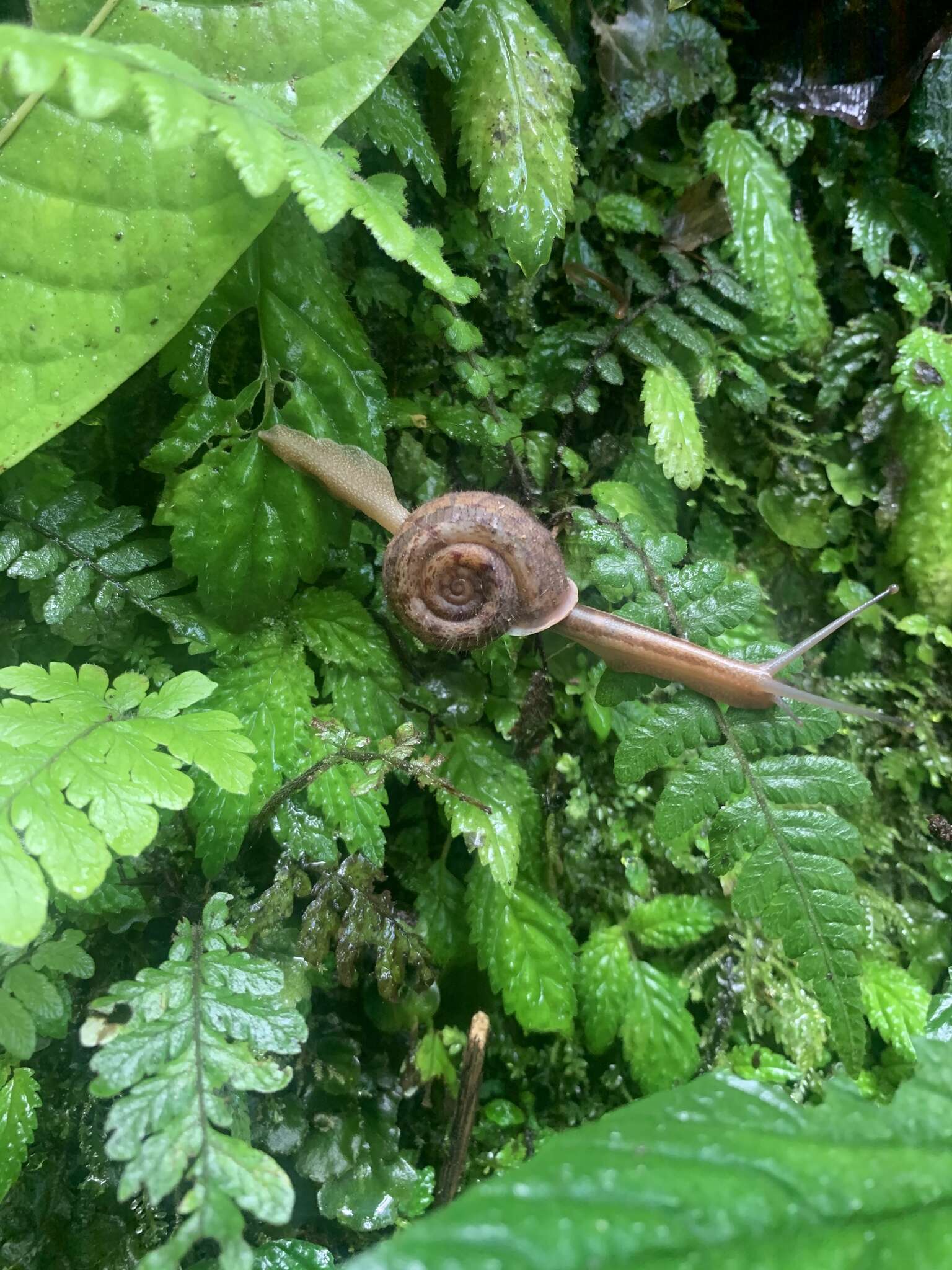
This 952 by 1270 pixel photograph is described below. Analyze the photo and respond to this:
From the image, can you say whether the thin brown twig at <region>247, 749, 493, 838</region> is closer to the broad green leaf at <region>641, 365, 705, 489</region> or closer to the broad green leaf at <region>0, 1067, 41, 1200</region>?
the broad green leaf at <region>0, 1067, 41, 1200</region>

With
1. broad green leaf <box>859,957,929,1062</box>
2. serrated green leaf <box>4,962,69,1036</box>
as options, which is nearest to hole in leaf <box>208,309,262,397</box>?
serrated green leaf <box>4,962,69,1036</box>

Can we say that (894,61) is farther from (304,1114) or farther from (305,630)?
(304,1114)


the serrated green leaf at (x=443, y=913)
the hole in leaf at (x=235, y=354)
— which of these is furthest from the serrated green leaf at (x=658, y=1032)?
the hole in leaf at (x=235, y=354)

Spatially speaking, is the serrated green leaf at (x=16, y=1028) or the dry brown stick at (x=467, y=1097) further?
the dry brown stick at (x=467, y=1097)

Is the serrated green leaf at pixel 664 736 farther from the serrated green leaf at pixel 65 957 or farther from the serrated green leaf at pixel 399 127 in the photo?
the serrated green leaf at pixel 399 127

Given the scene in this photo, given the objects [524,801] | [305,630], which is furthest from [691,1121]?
[305,630]
